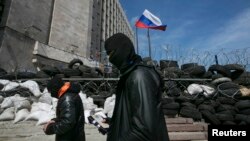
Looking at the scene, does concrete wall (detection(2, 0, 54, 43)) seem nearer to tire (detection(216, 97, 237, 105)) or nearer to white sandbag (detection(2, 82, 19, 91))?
white sandbag (detection(2, 82, 19, 91))

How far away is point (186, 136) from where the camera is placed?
580 centimetres

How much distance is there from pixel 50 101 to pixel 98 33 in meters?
26.6

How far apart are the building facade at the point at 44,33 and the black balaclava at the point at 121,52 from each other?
10578 mm

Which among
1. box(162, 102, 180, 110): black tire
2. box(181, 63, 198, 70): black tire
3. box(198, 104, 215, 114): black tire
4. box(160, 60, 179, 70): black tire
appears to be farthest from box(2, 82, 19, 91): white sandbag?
box(181, 63, 198, 70): black tire

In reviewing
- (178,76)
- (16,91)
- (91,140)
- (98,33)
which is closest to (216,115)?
(178,76)

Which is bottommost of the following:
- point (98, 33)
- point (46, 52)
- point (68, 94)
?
point (68, 94)

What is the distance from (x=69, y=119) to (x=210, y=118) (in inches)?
229

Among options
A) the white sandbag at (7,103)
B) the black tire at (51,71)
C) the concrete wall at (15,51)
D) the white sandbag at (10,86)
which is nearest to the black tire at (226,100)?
the black tire at (51,71)

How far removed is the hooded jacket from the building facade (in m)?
10.6

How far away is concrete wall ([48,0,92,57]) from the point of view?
22.9 m

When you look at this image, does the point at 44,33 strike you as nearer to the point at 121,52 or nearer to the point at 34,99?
the point at 34,99

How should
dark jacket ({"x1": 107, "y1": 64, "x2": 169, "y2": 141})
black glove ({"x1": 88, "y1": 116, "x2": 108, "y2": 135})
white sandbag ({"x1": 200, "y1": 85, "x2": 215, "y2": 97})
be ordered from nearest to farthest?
dark jacket ({"x1": 107, "y1": 64, "x2": 169, "y2": 141}), black glove ({"x1": 88, "y1": 116, "x2": 108, "y2": 135}), white sandbag ({"x1": 200, "y1": 85, "x2": 215, "y2": 97})

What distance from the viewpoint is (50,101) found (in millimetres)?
8195

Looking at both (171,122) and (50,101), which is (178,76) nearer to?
(171,122)
